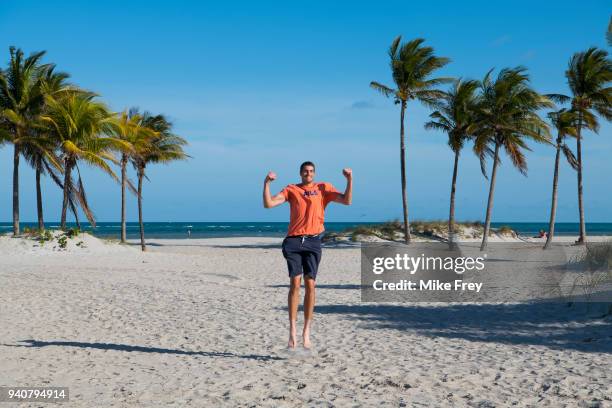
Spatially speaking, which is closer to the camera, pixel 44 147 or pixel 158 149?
pixel 44 147

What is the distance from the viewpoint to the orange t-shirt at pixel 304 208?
5.89 m

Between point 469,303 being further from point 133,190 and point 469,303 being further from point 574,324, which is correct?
point 133,190

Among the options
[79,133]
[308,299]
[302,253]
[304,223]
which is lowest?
[308,299]

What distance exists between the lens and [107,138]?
880 inches

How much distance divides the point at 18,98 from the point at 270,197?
2007 cm

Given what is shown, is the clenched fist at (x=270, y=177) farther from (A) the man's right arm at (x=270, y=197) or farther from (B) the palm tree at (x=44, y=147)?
(B) the palm tree at (x=44, y=147)

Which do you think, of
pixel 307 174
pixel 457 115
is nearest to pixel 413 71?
pixel 457 115

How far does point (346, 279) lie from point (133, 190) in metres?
14.8

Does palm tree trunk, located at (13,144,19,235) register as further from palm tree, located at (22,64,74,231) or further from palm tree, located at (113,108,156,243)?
palm tree, located at (113,108,156,243)

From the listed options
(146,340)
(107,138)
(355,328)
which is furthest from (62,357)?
(107,138)

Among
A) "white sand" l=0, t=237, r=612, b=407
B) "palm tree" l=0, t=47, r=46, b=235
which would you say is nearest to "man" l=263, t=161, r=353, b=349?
"white sand" l=0, t=237, r=612, b=407

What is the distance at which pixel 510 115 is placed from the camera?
23.4 metres

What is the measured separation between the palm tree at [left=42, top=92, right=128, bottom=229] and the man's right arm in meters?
17.1

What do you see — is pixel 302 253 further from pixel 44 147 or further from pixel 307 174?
pixel 44 147
